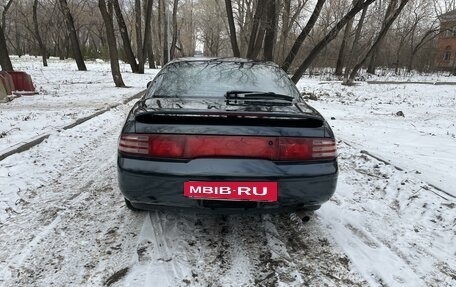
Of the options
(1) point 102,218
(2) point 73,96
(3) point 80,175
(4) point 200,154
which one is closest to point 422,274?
(4) point 200,154

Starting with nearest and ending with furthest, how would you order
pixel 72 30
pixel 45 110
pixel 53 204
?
pixel 53 204, pixel 45 110, pixel 72 30

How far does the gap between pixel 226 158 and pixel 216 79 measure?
1.31 m

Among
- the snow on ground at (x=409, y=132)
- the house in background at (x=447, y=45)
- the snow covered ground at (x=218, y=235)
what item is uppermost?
the house in background at (x=447, y=45)

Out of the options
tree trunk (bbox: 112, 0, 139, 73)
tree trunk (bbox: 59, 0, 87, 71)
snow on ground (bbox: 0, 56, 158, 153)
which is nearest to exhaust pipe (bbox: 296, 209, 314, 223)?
snow on ground (bbox: 0, 56, 158, 153)

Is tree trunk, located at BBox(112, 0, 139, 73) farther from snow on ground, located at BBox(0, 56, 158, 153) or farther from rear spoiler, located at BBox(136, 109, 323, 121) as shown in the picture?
rear spoiler, located at BBox(136, 109, 323, 121)

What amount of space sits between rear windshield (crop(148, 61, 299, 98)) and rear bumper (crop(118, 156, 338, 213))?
93 centimetres

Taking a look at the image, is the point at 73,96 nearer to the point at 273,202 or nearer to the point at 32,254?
the point at 32,254

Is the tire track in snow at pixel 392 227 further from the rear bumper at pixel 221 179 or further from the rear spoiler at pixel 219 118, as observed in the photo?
the rear spoiler at pixel 219 118

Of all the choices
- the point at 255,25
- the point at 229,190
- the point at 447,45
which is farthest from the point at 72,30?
the point at 447,45

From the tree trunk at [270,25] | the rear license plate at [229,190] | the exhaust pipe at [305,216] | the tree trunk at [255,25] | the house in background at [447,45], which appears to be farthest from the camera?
the house in background at [447,45]

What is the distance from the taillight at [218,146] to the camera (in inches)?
98.5

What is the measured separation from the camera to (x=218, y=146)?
2506 mm

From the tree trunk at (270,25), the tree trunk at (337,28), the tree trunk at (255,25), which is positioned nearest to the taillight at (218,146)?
the tree trunk at (337,28)

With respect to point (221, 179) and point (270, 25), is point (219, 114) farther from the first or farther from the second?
point (270, 25)
